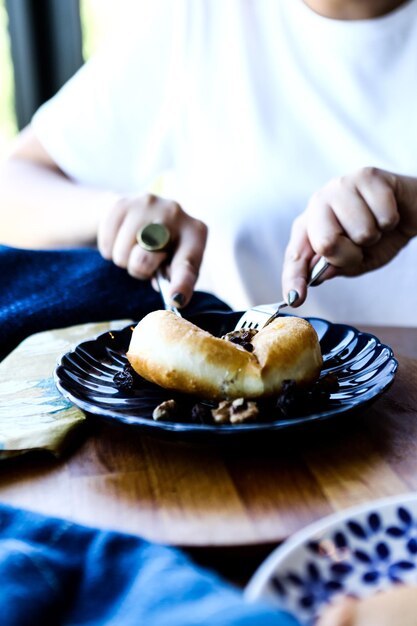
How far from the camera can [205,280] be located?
1396 mm

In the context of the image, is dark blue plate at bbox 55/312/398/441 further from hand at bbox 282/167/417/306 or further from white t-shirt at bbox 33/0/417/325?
white t-shirt at bbox 33/0/417/325

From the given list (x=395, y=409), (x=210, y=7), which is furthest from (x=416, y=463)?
(x=210, y=7)

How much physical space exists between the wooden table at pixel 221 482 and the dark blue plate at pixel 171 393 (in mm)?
21

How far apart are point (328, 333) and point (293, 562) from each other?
1.39 feet

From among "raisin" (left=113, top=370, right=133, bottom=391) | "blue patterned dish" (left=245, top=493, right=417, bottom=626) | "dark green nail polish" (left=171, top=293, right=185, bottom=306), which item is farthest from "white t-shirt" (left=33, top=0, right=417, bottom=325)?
"blue patterned dish" (left=245, top=493, right=417, bottom=626)

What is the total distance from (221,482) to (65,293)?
48 cm

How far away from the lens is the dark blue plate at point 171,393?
20.3 inches

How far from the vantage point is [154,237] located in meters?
0.94

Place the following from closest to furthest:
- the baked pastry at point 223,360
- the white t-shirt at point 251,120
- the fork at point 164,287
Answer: the baked pastry at point 223,360 → the fork at point 164,287 → the white t-shirt at point 251,120

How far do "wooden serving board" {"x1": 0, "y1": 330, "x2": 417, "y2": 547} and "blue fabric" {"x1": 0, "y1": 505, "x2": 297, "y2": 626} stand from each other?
0.13ft

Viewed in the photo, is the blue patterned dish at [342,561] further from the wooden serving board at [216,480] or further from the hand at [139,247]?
the hand at [139,247]

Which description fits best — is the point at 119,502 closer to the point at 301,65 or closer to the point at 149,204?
the point at 149,204

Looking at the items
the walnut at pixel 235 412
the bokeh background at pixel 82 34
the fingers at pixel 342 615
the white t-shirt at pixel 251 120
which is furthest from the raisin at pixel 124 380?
the bokeh background at pixel 82 34

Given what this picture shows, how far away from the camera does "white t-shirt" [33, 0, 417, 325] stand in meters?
1.22
